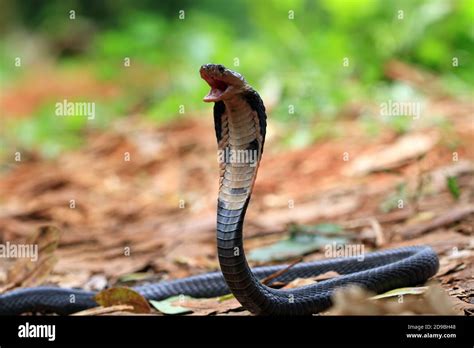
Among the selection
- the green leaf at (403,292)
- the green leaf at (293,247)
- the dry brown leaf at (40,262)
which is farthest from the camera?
the green leaf at (293,247)

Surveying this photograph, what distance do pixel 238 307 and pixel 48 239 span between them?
160 cm

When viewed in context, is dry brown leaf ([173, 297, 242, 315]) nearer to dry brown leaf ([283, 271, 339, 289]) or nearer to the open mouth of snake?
dry brown leaf ([283, 271, 339, 289])

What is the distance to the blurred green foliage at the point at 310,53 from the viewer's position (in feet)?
32.8

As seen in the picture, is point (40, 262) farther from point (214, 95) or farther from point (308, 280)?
point (214, 95)

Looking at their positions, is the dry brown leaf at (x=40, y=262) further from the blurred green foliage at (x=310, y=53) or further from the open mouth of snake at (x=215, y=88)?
the blurred green foliage at (x=310, y=53)

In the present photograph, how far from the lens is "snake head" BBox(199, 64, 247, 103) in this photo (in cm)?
354

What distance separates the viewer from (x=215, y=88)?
12.0 feet

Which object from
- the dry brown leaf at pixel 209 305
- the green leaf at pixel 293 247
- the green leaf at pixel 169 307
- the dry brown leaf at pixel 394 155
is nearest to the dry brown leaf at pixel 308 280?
the dry brown leaf at pixel 209 305

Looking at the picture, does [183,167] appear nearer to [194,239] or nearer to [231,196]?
[194,239]

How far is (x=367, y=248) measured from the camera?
5.80m

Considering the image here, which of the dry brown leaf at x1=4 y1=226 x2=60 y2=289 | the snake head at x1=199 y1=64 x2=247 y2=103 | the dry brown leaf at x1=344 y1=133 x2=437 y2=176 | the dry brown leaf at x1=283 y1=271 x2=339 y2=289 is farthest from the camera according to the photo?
the dry brown leaf at x1=344 y1=133 x2=437 y2=176

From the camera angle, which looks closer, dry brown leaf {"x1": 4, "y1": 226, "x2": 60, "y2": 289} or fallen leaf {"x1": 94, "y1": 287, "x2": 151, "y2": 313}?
fallen leaf {"x1": 94, "y1": 287, "x2": 151, "y2": 313}

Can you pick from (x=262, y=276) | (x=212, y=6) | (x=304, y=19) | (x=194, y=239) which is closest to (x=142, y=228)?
(x=194, y=239)

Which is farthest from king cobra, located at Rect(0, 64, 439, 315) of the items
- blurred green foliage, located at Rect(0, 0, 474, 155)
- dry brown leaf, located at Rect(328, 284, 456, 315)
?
blurred green foliage, located at Rect(0, 0, 474, 155)
